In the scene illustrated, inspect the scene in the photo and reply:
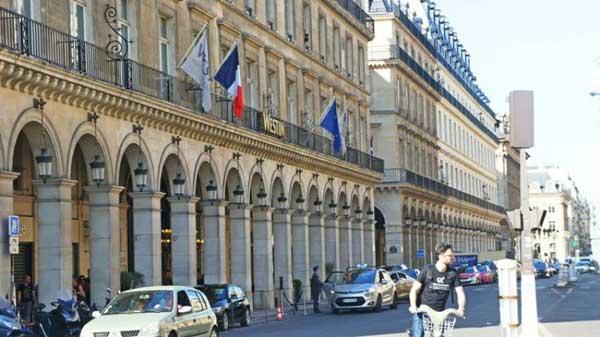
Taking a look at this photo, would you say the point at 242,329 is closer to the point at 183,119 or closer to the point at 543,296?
the point at 183,119

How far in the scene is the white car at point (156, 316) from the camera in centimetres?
2353

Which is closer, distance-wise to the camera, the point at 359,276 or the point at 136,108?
the point at 136,108

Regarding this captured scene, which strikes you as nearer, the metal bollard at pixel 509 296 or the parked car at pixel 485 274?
the metal bollard at pixel 509 296

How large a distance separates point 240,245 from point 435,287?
29358 millimetres

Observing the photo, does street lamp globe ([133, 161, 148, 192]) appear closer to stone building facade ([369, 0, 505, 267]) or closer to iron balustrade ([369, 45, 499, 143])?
stone building facade ([369, 0, 505, 267])

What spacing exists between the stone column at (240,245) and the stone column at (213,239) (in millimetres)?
2379

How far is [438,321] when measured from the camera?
1560 cm

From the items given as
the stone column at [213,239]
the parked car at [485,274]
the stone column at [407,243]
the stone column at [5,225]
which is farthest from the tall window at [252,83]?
the parked car at [485,274]

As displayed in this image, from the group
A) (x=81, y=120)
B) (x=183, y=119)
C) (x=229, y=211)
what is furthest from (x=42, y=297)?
(x=229, y=211)

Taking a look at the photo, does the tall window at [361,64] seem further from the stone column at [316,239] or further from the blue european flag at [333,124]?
the stone column at [316,239]

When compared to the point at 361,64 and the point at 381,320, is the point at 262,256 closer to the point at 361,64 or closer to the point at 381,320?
the point at 381,320

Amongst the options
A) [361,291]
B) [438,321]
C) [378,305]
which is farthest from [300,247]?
[438,321]

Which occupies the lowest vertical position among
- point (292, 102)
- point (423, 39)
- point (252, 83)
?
point (292, 102)

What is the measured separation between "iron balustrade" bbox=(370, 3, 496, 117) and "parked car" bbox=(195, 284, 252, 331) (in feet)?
152
